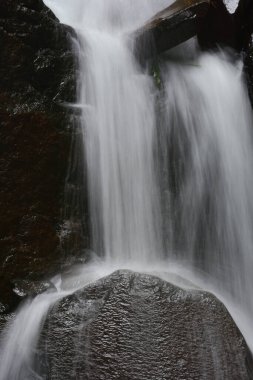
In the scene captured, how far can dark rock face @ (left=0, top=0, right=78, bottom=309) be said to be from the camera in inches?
174

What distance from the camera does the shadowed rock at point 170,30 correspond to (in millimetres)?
5922

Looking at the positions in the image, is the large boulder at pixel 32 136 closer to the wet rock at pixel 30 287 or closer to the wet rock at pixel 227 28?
the wet rock at pixel 30 287

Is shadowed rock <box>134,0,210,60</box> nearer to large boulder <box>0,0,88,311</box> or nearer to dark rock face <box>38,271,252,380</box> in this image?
large boulder <box>0,0,88,311</box>

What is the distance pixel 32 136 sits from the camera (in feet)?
15.8

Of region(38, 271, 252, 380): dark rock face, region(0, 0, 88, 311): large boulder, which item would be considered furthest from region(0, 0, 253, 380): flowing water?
region(38, 271, 252, 380): dark rock face

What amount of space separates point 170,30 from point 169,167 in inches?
80.4

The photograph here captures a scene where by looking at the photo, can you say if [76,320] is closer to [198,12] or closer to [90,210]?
[90,210]

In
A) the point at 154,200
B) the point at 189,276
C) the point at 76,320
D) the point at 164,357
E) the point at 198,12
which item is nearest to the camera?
the point at 164,357

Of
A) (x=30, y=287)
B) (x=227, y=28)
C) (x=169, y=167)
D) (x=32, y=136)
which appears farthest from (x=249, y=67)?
(x=30, y=287)

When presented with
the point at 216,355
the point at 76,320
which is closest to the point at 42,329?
the point at 76,320

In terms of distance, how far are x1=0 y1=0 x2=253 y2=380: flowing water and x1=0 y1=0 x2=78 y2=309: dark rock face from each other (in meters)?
0.31

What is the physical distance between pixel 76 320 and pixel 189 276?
6.00 feet

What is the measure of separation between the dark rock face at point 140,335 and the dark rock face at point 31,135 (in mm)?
1072

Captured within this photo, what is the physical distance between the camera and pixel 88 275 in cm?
430
